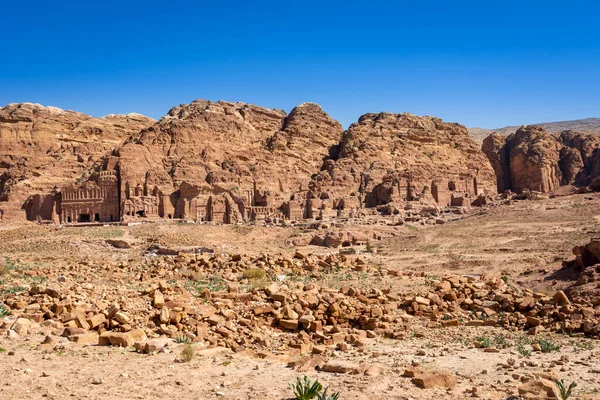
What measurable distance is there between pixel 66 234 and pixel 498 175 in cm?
6865

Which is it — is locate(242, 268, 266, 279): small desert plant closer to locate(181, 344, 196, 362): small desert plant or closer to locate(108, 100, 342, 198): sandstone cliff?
locate(181, 344, 196, 362): small desert plant

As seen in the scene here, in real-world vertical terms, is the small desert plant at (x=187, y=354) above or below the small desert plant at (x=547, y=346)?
above

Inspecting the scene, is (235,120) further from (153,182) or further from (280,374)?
(280,374)

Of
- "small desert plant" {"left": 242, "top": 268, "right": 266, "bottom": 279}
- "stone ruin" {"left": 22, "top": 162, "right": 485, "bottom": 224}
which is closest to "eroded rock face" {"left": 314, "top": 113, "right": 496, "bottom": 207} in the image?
"stone ruin" {"left": 22, "top": 162, "right": 485, "bottom": 224}

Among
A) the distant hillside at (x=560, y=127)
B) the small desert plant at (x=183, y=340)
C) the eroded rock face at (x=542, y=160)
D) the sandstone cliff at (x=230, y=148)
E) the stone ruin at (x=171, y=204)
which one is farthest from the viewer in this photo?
the distant hillside at (x=560, y=127)

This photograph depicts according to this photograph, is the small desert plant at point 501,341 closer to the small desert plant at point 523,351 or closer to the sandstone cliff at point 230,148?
the small desert plant at point 523,351

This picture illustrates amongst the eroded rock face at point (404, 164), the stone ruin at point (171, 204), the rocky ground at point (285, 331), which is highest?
the eroded rock face at point (404, 164)

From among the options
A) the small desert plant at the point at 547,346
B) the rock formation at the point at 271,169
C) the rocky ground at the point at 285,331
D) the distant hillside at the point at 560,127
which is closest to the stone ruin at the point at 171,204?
the rock formation at the point at 271,169

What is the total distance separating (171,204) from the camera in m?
51.4

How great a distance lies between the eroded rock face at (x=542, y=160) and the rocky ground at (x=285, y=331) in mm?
61145

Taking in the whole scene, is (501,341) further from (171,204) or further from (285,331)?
(171,204)

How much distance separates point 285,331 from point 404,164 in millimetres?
59216

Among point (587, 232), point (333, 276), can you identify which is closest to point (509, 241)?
point (587, 232)

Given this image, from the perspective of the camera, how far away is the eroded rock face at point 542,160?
241 feet
